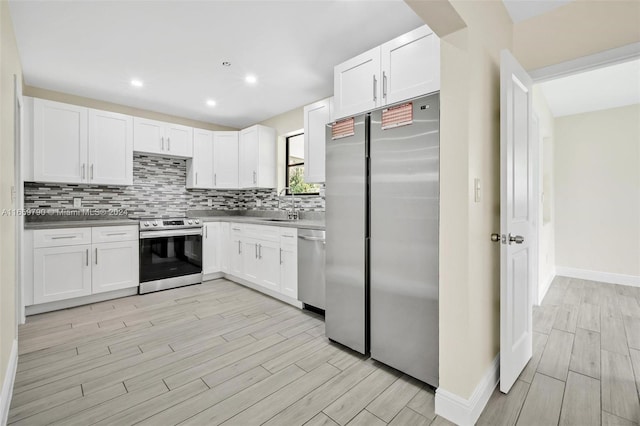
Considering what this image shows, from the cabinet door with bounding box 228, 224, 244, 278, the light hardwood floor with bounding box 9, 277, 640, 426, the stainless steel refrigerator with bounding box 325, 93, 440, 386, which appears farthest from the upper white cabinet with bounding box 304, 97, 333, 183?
the light hardwood floor with bounding box 9, 277, 640, 426

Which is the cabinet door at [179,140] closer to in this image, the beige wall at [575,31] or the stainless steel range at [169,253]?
the stainless steel range at [169,253]

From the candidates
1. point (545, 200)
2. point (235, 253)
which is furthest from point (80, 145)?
point (545, 200)

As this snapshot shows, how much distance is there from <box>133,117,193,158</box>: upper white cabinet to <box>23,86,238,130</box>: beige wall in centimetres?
32

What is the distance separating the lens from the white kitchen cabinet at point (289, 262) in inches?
126

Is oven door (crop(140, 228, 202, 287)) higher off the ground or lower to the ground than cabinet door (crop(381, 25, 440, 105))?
lower

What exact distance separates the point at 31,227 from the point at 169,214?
1.71 m

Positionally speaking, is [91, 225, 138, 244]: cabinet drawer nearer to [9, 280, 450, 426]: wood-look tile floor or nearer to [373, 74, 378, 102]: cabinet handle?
[9, 280, 450, 426]: wood-look tile floor

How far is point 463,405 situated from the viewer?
60.4 inches

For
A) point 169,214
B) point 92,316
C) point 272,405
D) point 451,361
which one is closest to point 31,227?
point 92,316

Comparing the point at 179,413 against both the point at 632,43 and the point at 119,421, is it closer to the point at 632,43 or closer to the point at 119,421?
the point at 119,421

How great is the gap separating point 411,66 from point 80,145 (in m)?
3.86

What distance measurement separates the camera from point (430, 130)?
179 cm

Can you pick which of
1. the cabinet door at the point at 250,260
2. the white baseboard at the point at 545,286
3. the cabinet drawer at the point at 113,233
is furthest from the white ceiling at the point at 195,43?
the white baseboard at the point at 545,286

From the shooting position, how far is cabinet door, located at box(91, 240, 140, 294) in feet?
11.2
